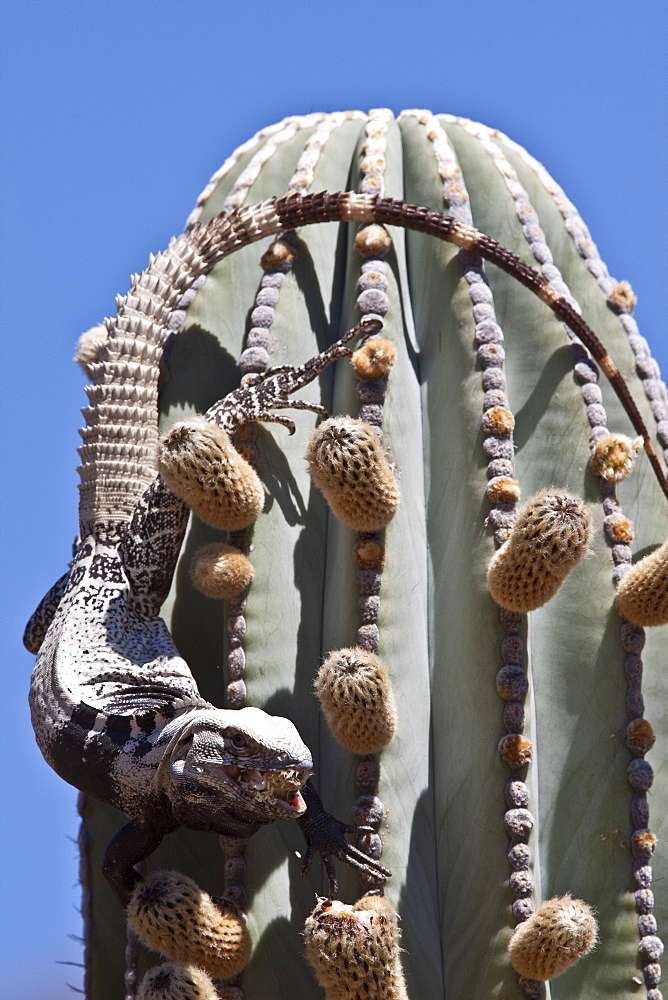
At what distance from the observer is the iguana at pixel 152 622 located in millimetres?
2965

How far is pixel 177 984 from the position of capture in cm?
286

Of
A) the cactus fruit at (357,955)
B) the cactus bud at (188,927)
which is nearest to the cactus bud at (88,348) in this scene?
the cactus bud at (188,927)

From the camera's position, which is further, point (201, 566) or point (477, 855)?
point (201, 566)

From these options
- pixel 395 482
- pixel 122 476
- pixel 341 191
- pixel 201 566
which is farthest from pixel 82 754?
pixel 341 191

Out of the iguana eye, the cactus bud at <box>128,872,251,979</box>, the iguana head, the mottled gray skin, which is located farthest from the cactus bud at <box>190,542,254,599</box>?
the cactus bud at <box>128,872,251,979</box>

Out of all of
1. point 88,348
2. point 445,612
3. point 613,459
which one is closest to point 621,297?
point 613,459

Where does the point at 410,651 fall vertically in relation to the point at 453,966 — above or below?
above

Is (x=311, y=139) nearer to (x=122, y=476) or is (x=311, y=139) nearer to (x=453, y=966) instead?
(x=122, y=476)

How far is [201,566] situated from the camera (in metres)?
3.38

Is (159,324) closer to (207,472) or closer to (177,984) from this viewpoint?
(207,472)

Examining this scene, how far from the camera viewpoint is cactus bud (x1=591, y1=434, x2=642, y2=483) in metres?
3.49

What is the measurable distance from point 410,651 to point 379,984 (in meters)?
0.91

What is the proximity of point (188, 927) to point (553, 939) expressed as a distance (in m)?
0.91

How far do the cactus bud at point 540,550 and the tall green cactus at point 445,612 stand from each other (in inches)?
6.5
